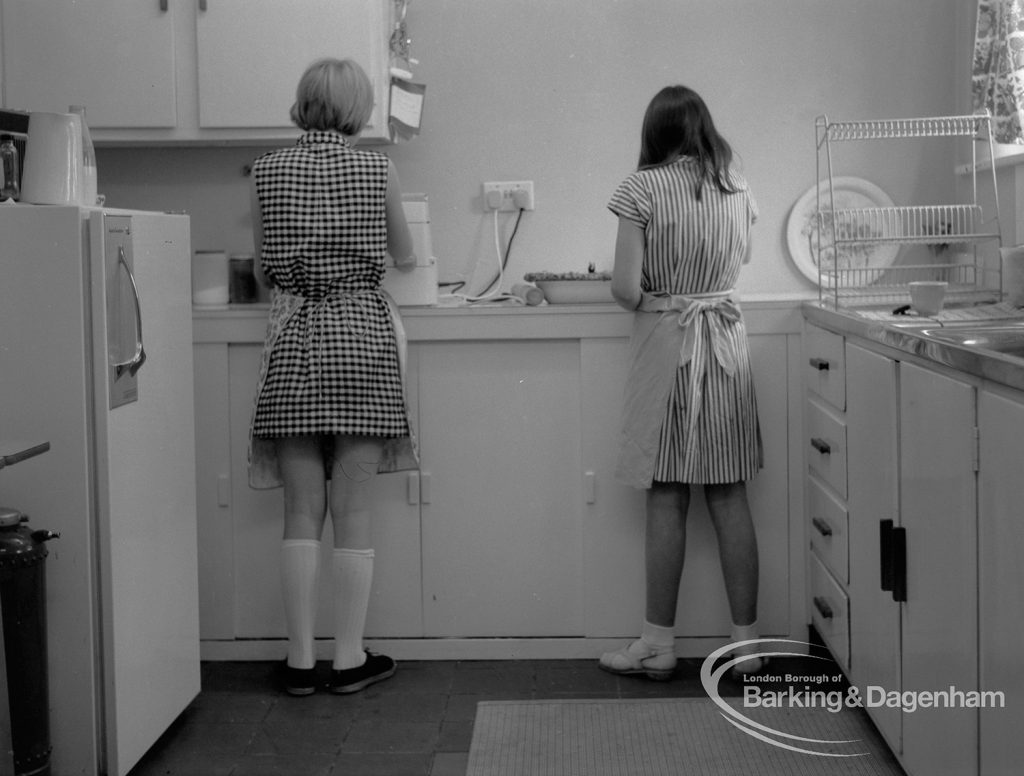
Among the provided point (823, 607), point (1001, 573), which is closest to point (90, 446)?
point (1001, 573)

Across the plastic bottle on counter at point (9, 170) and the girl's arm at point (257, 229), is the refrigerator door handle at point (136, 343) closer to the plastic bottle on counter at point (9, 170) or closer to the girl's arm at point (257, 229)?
the plastic bottle on counter at point (9, 170)

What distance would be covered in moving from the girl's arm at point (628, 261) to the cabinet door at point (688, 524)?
9.6 inches

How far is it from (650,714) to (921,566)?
909mm

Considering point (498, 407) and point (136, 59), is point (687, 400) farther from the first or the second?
point (136, 59)

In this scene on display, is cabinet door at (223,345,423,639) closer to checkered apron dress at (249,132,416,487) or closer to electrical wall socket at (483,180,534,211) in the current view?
→ checkered apron dress at (249,132,416,487)

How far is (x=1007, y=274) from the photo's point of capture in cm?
263

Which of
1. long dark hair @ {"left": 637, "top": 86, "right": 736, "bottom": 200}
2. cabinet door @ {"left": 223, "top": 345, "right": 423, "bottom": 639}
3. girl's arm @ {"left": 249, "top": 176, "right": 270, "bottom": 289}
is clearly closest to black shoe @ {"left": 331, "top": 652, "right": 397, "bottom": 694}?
cabinet door @ {"left": 223, "top": 345, "right": 423, "bottom": 639}

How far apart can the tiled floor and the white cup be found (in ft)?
3.22

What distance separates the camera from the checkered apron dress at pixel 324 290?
2.85 m

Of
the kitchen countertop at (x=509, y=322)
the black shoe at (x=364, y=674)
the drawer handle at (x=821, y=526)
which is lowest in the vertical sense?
the black shoe at (x=364, y=674)

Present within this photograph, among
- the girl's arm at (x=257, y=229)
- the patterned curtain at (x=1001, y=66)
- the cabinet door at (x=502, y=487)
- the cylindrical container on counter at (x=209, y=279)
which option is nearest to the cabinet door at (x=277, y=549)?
the cabinet door at (x=502, y=487)

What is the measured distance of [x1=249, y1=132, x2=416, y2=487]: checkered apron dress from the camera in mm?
2850

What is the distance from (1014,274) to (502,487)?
1.28 meters

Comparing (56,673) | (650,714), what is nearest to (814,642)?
(650,714)
